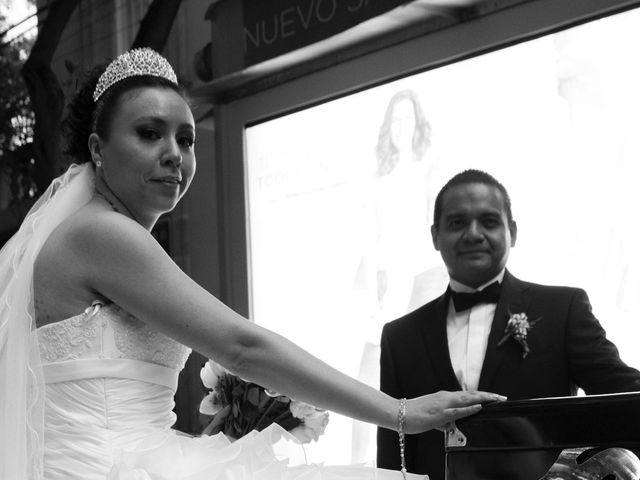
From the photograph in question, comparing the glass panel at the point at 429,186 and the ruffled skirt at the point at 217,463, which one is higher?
the glass panel at the point at 429,186

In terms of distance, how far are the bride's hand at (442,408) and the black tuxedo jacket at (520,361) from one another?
1.05m

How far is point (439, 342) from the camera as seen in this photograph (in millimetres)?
3135

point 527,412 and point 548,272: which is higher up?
point 548,272

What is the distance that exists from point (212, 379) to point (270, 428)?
496 mm

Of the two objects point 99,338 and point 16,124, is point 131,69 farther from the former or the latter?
point 16,124

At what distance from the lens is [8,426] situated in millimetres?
1965

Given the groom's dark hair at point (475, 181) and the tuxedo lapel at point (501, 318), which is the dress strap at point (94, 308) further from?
the groom's dark hair at point (475, 181)

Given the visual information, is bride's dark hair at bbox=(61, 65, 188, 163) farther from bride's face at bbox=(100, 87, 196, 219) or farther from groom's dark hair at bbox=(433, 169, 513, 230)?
groom's dark hair at bbox=(433, 169, 513, 230)

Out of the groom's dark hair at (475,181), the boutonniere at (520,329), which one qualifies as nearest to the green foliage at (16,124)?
the groom's dark hair at (475,181)

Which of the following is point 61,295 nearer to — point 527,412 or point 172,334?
point 172,334

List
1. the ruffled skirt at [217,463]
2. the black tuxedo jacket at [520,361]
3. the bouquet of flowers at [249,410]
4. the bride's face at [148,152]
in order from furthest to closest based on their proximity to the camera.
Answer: the black tuxedo jacket at [520,361]
the bouquet of flowers at [249,410]
the bride's face at [148,152]
the ruffled skirt at [217,463]

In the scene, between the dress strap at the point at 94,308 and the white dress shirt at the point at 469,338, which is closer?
the dress strap at the point at 94,308

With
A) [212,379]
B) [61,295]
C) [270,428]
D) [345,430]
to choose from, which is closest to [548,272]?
[345,430]

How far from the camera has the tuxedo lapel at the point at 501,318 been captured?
2982mm
